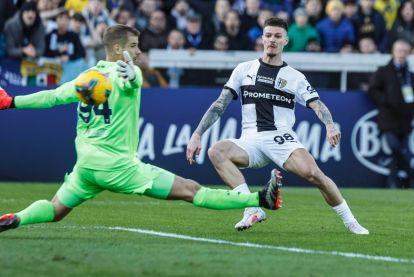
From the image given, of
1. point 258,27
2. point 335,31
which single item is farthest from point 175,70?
point 335,31

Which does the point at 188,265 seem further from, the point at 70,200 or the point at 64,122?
the point at 64,122

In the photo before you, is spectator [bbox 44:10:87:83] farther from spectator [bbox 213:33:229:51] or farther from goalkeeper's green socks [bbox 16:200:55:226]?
goalkeeper's green socks [bbox 16:200:55:226]

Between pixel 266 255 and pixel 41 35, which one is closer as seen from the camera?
pixel 266 255

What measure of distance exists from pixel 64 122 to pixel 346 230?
8.35 m

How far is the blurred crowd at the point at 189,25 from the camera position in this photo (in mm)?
20219

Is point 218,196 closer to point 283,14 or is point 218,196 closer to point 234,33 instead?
point 234,33

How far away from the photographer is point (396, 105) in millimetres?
19859

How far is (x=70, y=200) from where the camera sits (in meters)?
9.61

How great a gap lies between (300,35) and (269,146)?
1114 centimetres

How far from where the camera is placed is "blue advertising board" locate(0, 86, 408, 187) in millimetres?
18953

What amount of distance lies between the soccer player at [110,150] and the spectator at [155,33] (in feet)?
38.2

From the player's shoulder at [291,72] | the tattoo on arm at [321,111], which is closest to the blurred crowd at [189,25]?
the player's shoulder at [291,72]

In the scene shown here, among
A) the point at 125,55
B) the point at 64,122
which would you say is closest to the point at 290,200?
the point at 64,122

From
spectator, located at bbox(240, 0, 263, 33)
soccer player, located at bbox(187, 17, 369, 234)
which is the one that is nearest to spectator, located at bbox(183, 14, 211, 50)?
spectator, located at bbox(240, 0, 263, 33)
